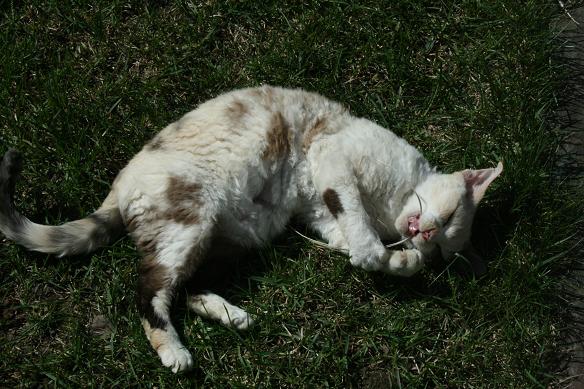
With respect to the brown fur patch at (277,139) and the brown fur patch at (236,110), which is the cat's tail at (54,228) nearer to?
the brown fur patch at (236,110)

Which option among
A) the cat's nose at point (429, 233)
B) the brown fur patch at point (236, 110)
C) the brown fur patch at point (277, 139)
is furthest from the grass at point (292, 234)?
the brown fur patch at point (236, 110)

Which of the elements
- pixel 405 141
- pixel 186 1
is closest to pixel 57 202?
pixel 186 1

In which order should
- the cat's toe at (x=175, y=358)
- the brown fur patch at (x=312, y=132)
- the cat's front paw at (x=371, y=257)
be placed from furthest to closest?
the brown fur patch at (x=312, y=132) < the cat's front paw at (x=371, y=257) < the cat's toe at (x=175, y=358)

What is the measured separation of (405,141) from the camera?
4.45 metres

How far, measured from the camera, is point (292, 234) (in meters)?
4.34

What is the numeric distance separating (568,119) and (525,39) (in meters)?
0.66

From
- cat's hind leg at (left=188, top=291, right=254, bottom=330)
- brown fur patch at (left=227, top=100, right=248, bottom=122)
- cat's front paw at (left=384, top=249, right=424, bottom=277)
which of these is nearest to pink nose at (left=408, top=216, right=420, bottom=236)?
cat's front paw at (left=384, top=249, right=424, bottom=277)

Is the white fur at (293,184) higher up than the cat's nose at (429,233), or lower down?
higher up

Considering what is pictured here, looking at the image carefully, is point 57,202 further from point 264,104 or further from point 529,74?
point 529,74

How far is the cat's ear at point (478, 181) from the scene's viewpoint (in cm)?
407

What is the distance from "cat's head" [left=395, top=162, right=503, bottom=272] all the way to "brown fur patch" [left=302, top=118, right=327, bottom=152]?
2.41 ft

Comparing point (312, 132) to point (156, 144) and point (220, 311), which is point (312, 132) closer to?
point (156, 144)

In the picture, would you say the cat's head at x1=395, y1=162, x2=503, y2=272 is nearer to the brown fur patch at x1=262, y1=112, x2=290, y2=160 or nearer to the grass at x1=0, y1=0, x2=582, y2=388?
the grass at x1=0, y1=0, x2=582, y2=388

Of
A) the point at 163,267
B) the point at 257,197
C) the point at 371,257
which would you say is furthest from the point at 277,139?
the point at 163,267
